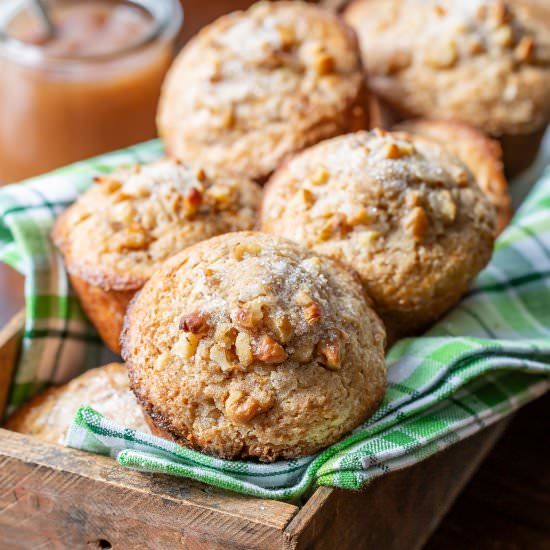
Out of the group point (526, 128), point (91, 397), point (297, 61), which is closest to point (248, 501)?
point (91, 397)

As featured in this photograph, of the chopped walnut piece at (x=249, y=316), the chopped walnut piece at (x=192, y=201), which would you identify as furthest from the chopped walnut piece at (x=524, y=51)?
the chopped walnut piece at (x=249, y=316)

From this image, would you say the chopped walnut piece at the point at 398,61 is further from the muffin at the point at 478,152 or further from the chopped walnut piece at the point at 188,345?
the chopped walnut piece at the point at 188,345

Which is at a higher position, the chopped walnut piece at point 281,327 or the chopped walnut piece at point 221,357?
the chopped walnut piece at point 281,327

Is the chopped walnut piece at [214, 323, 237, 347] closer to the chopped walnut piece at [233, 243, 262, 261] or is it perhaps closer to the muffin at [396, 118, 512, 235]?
the chopped walnut piece at [233, 243, 262, 261]

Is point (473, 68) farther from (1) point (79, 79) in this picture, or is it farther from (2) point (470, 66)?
(1) point (79, 79)

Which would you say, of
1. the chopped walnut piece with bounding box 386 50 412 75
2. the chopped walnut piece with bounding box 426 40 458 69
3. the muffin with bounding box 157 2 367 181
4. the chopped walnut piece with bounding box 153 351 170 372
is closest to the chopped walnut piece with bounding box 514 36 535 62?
the chopped walnut piece with bounding box 426 40 458 69

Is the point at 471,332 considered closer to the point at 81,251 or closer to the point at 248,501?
the point at 248,501
